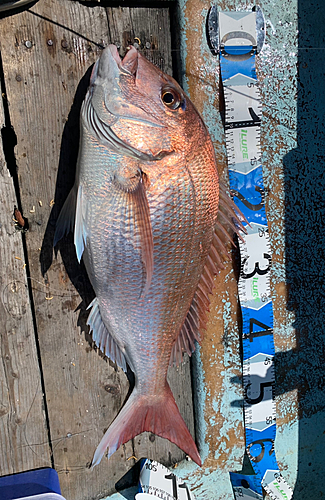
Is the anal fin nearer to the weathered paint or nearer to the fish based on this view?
the fish

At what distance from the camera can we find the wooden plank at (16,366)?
158cm

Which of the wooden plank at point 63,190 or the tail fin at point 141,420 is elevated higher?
the wooden plank at point 63,190

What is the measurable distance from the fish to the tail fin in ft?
0.36

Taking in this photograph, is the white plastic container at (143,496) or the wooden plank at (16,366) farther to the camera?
the white plastic container at (143,496)

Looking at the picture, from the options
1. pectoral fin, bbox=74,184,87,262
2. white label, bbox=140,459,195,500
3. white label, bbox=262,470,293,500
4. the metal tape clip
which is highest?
the metal tape clip

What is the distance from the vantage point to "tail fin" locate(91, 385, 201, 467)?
63.6 inches

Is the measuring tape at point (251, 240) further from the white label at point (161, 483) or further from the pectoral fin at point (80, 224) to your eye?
the pectoral fin at point (80, 224)

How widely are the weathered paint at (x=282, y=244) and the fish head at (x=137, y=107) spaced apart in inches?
17.2

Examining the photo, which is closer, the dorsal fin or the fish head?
the fish head

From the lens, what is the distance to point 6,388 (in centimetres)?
164

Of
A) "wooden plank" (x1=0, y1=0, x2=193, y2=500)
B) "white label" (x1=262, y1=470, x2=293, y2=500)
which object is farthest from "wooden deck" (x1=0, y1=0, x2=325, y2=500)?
"white label" (x1=262, y1=470, x2=293, y2=500)

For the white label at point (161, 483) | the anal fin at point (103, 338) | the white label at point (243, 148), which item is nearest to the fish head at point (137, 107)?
the white label at point (243, 148)

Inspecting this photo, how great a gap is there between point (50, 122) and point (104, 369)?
119 centimetres

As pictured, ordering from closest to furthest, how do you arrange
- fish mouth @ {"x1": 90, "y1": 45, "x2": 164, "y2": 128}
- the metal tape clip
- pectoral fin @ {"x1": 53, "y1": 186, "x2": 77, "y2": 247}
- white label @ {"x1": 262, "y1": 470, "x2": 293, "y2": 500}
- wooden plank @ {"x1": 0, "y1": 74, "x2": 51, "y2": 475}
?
fish mouth @ {"x1": 90, "y1": 45, "x2": 164, "y2": 128}
pectoral fin @ {"x1": 53, "y1": 186, "x2": 77, "y2": 247}
wooden plank @ {"x1": 0, "y1": 74, "x2": 51, "y2": 475}
the metal tape clip
white label @ {"x1": 262, "y1": 470, "x2": 293, "y2": 500}
